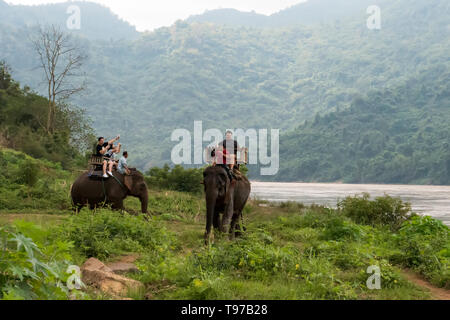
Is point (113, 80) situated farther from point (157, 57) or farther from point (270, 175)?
point (270, 175)

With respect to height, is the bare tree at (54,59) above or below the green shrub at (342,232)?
above

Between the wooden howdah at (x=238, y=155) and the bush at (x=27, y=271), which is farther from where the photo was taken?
the wooden howdah at (x=238, y=155)

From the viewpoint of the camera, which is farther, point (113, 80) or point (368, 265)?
point (113, 80)

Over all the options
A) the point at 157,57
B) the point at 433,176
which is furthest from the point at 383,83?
the point at 157,57

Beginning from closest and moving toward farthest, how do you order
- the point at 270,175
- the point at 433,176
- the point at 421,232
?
the point at 421,232 → the point at 433,176 → the point at 270,175

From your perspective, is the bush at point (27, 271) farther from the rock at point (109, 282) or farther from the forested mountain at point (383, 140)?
the forested mountain at point (383, 140)

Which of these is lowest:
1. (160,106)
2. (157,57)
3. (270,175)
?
(270,175)

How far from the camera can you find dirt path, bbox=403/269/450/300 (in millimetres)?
7938

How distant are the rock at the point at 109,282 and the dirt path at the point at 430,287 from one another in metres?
4.45

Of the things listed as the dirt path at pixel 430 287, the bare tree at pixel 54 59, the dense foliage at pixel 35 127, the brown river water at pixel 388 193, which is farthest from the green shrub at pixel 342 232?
the bare tree at pixel 54 59

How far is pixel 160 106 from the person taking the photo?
153125 mm

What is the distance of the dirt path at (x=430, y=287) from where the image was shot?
26.0 feet

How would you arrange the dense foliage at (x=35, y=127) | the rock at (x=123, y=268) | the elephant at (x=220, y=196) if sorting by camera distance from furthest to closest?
1. the dense foliage at (x=35, y=127)
2. the elephant at (x=220, y=196)
3. the rock at (x=123, y=268)
